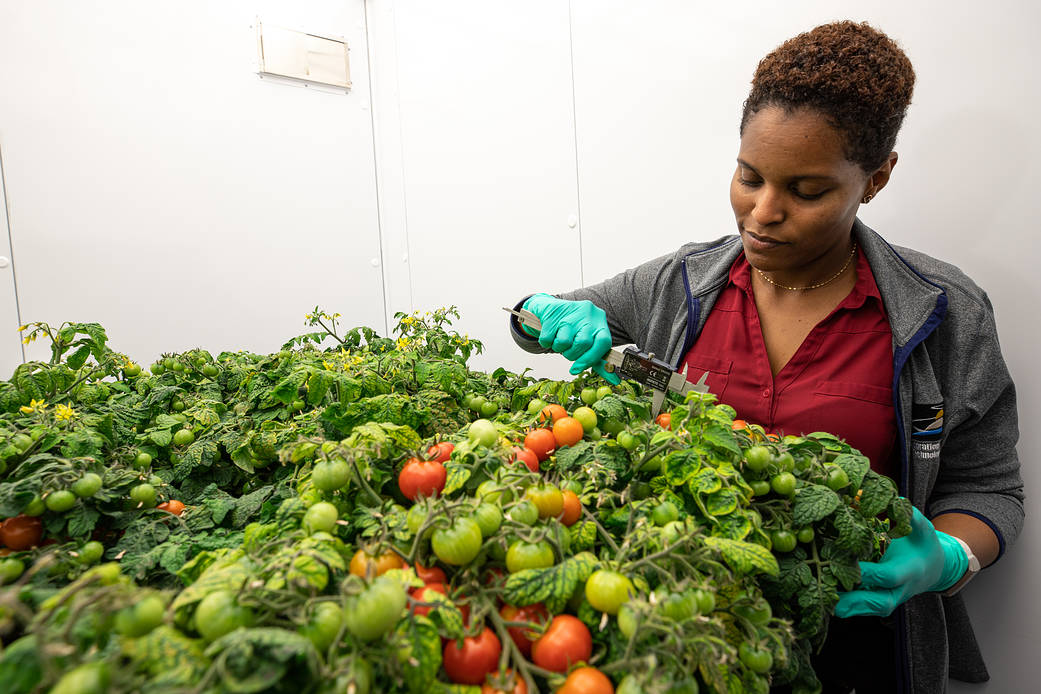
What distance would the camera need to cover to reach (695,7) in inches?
71.9

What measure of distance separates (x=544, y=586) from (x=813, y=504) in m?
0.40

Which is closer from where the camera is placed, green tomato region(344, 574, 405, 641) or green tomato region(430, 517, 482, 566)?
green tomato region(344, 574, 405, 641)

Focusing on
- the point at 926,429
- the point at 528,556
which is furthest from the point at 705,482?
the point at 926,429

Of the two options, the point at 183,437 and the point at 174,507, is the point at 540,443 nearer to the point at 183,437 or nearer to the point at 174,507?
the point at 174,507

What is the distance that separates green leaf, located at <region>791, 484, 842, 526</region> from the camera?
2.22 ft

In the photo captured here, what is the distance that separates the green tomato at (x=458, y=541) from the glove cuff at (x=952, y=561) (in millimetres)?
966

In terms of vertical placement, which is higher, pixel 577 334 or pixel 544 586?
pixel 577 334

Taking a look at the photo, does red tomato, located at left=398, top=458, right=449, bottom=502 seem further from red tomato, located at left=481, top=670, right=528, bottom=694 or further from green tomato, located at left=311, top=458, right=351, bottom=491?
red tomato, located at left=481, top=670, right=528, bottom=694

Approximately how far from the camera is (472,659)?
472 millimetres

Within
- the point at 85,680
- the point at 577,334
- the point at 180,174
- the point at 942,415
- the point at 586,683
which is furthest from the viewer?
the point at 180,174

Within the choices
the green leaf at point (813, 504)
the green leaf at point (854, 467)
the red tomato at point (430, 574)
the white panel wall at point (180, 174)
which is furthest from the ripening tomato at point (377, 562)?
the white panel wall at point (180, 174)

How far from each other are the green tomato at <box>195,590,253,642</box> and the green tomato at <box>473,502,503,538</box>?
0.68 ft

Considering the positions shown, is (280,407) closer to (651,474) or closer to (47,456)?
(47,456)

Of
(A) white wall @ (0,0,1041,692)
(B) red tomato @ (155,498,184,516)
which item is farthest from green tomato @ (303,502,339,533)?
(A) white wall @ (0,0,1041,692)
